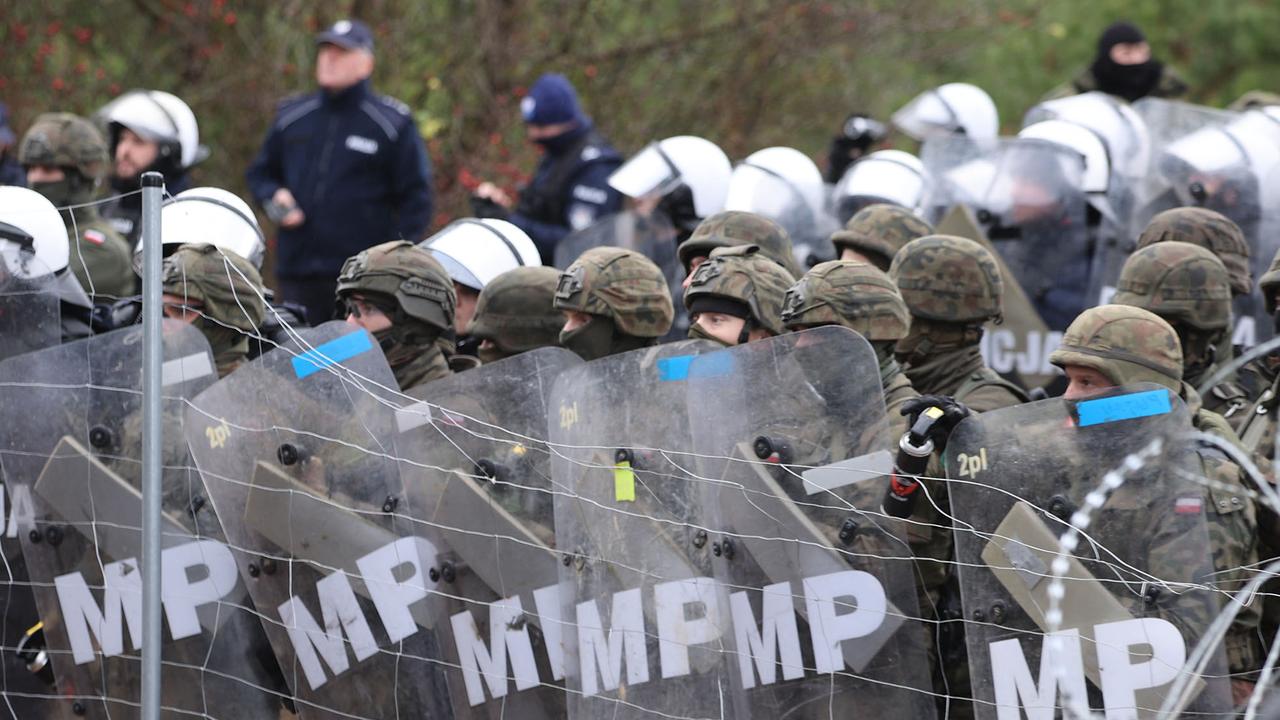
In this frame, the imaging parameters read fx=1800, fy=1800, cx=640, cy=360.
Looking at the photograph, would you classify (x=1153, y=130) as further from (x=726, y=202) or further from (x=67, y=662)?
(x=67, y=662)

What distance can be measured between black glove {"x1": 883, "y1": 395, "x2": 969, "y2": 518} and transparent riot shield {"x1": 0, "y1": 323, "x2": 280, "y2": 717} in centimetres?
183

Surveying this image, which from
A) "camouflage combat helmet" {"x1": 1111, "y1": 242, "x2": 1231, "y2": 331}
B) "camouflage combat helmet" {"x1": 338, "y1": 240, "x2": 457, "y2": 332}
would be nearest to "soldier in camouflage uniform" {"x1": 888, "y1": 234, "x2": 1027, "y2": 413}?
"camouflage combat helmet" {"x1": 1111, "y1": 242, "x2": 1231, "y2": 331}

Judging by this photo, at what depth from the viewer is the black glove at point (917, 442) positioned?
12.8 feet

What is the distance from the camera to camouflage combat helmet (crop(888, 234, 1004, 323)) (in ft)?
17.2

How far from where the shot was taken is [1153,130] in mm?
8055

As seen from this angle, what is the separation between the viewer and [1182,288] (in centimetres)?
541

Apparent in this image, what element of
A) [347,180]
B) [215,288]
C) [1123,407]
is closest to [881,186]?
[347,180]

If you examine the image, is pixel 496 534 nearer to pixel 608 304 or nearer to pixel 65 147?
pixel 608 304

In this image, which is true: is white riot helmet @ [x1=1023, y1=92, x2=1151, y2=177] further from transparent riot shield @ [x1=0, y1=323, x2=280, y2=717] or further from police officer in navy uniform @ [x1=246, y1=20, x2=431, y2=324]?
transparent riot shield @ [x1=0, y1=323, x2=280, y2=717]

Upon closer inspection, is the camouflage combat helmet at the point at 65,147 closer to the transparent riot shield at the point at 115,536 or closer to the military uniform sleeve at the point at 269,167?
the military uniform sleeve at the point at 269,167

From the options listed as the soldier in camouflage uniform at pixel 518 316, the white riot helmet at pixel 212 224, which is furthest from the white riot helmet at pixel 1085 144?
the white riot helmet at pixel 212 224

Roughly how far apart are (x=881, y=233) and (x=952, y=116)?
339cm

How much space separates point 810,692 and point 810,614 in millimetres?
179

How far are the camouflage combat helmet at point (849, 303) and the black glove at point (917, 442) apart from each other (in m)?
0.60
